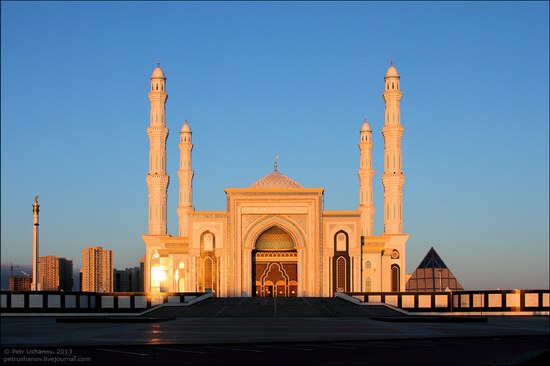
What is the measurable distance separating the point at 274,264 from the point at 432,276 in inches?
1778

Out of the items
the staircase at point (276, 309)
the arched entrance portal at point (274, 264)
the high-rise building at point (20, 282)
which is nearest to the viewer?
the staircase at point (276, 309)

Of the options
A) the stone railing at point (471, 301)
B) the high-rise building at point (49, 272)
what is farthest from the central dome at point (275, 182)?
the high-rise building at point (49, 272)

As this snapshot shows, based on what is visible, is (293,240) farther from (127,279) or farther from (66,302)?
(127,279)

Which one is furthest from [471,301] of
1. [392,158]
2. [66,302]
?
[66,302]

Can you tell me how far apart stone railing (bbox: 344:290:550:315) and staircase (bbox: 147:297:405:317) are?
2.80m

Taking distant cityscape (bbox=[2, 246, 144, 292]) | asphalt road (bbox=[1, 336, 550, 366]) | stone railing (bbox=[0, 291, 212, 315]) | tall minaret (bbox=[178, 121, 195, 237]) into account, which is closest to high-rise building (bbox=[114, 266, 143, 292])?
distant cityscape (bbox=[2, 246, 144, 292])

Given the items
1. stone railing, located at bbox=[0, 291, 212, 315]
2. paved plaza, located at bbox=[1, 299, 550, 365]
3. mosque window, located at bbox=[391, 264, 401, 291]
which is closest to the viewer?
paved plaza, located at bbox=[1, 299, 550, 365]

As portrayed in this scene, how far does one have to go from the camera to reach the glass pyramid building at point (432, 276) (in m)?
112

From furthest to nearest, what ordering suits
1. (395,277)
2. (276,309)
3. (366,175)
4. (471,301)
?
1. (366,175)
2. (395,277)
3. (471,301)
4. (276,309)

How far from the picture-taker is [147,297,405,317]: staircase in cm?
4659

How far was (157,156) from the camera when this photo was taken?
236 feet

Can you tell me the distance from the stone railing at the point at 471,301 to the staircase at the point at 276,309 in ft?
9.17

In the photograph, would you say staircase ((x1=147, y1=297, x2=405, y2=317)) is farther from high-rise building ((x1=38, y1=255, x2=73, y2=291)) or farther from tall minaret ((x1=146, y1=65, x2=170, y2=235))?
high-rise building ((x1=38, y1=255, x2=73, y2=291))

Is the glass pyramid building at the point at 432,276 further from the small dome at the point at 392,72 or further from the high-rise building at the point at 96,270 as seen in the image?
the small dome at the point at 392,72
